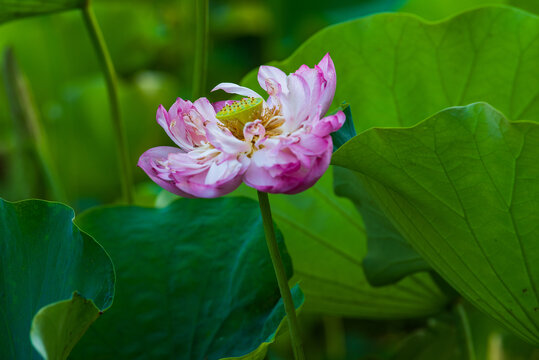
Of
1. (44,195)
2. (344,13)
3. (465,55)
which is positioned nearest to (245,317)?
(465,55)

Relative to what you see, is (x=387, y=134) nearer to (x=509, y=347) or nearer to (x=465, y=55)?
(x=465, y=55)

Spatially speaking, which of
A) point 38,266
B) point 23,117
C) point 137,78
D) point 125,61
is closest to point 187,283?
point 38,266

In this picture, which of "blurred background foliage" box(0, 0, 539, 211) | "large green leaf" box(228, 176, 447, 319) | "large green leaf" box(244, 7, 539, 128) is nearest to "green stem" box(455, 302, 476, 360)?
"large green leaf" box(228, 176, 447, 319)

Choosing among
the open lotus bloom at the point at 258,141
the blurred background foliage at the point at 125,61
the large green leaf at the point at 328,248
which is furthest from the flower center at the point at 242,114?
the blurred background foliage at the point at 125,61

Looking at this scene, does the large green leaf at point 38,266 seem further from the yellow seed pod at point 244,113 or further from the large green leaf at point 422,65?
the large green leaf at point 422,65

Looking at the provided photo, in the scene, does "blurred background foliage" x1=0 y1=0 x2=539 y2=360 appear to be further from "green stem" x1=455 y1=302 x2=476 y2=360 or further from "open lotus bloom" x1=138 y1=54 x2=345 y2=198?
"open lotus bloom" x1=138 y1=54 x2=345 y2=198

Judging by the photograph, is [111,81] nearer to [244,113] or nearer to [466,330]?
[244,113]
